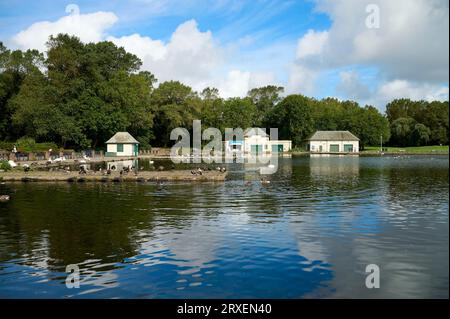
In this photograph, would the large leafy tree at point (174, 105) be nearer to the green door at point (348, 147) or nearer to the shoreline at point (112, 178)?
the green door at point (348, 147)

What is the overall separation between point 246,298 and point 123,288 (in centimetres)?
334

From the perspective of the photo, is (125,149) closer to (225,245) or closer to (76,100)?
(76,100)

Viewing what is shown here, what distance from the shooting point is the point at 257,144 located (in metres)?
121

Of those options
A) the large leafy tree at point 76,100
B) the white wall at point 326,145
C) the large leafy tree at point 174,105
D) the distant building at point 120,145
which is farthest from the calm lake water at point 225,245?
the white wall at point 326,145

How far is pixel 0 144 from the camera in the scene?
73562mm

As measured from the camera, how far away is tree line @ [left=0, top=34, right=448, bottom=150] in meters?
83.8

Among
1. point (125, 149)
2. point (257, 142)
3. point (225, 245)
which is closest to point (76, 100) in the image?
point (125, 149)

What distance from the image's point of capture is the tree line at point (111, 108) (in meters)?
83.8

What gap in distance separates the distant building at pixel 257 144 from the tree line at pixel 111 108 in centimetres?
494

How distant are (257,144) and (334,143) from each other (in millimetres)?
21767

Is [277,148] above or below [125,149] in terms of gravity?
above
